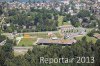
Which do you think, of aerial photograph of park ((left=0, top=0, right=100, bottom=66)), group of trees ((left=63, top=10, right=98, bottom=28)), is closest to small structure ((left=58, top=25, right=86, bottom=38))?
aerial photograph of park ((left=0, top=0, right=100, bottom=66))

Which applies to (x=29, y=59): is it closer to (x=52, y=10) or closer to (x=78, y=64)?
(x=78, y=64)

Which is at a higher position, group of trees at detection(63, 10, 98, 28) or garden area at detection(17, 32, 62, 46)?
garden area at detection(17, 32, 62, 46)

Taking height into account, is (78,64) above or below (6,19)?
above

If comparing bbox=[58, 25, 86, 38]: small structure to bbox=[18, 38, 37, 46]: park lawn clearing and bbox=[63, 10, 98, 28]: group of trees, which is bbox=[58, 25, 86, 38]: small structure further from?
bbox=[18, 38, 37, 46]: park lawn clearing

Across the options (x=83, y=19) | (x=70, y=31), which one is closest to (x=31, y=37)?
(x=70, y=31)

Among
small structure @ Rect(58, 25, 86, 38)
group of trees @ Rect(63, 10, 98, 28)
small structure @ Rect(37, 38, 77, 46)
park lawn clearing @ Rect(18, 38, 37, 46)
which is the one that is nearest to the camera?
small structure @ Rect(37, 38, 77, 46)

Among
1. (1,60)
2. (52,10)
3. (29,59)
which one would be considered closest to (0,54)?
(1,60)

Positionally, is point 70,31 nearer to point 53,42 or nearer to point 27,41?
point 27,41

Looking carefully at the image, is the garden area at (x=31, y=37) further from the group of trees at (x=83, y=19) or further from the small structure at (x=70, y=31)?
the group of trees at (x=83, y=19)
